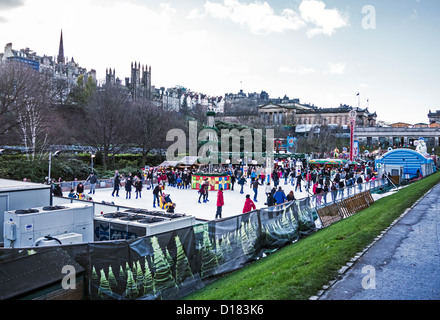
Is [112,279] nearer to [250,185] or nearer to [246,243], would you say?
[246,243]

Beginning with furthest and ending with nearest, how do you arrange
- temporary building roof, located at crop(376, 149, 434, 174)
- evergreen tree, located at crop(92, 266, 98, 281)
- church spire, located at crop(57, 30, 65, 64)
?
1. church spire, located at crop(57, 30, 65, 64)
2. temporary building roof, located at crop(376, 149, 434, 174)
3. evergreen tree, located at crop(92, 266, 98, 281)

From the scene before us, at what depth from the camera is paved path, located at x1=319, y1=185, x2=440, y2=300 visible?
17.9 ft

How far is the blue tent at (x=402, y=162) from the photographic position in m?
28.5

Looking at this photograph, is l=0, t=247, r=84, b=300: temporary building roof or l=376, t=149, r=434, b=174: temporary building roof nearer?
l=0, t=247, r=84, b=300: temporary building roof

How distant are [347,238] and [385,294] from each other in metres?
3.78

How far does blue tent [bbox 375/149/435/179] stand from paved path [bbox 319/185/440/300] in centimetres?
2014

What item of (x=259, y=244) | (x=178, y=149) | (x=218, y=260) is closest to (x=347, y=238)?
(x=259, y=244)

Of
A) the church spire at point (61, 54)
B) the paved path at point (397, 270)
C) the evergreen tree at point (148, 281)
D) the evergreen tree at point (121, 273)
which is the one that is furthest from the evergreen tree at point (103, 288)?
the church spire at point (61, 54)

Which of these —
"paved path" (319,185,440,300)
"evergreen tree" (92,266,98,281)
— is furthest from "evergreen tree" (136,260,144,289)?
"paved path" (319,185,440,300)

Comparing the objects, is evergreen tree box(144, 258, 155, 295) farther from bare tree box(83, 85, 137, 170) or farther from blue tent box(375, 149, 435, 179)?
bare tree box(83, 85, 137, 170)

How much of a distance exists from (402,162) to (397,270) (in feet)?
84.2

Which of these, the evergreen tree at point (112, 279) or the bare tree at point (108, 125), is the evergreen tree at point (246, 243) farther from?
the bare tree at point (108, 125)

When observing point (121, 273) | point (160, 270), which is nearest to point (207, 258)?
point (160, 270)

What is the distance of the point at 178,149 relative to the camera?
53875 millimetres
